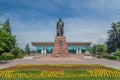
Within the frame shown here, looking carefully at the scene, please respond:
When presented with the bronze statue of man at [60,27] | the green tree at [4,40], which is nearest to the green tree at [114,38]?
the bronze statue of man at [60,27]

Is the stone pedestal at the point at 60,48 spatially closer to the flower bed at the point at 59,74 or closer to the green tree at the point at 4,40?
the green tree at the point at 4,40

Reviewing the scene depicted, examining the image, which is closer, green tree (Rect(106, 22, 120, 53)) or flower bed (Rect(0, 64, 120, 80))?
flower bed (Rect(0, 64, 120, 80))

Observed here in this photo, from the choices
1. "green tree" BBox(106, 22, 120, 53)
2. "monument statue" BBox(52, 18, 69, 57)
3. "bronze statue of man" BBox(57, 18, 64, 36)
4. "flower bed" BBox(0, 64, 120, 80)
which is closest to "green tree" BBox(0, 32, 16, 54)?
"monument statue" BBox(52, 18, 69, 57)

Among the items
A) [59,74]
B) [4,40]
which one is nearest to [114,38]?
[4,40]

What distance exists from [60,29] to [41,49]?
25.9 meters

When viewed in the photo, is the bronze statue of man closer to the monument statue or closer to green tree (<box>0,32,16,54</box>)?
the monument statue

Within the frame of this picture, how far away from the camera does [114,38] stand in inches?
1460

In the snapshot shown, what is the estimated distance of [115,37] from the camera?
3703cm

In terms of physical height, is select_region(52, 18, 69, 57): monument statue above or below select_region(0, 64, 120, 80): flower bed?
above

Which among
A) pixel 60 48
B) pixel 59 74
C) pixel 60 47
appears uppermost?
pixel 60 47

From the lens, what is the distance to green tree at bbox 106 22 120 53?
36438 mm

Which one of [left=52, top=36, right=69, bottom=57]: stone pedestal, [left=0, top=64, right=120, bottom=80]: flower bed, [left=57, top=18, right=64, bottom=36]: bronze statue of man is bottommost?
[left=0, top=64, right=120, bottom=80]: flower bed

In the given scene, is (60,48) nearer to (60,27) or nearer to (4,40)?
(60,27)

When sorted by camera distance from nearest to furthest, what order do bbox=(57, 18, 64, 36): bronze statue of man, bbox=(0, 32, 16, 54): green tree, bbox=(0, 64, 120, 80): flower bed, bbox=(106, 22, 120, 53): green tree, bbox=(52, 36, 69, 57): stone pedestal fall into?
1. bbox=(0, 64, 120, 80): flower bed
2. bbox=(0, 32, 16, 54): green tree
3. bbox=(52, 36, 69, 57): stone pedestal
4. bbox=(57, 18, 64, 36): bronze statue of man
5. bbox=(106, 22, 120, 53): green tree
